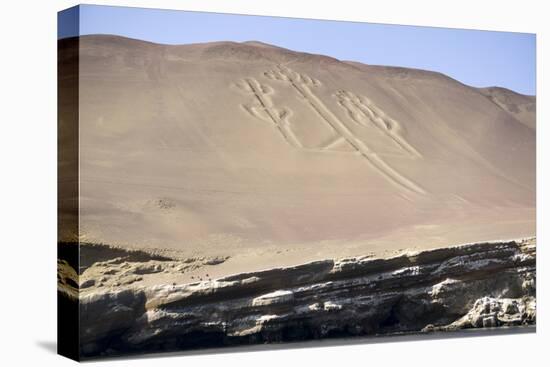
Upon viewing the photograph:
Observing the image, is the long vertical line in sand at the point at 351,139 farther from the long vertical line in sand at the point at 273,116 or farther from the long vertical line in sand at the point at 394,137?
the long vertical line in sand at the point at 273,116

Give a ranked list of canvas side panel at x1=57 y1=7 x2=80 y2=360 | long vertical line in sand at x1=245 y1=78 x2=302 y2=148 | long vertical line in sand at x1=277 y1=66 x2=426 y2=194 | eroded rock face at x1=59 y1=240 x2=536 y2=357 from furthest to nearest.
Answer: long vertical line in sand at x1=277 y1=66 x2=426 y2=194 → long vertical line in sand at x1=245 y1=78 x2=302 y2=148 → eroded rock face at x1=59 y1=240 x2=536 y2=357 → canvas side panel at x1=57 y1=7 x2=80 y2=360

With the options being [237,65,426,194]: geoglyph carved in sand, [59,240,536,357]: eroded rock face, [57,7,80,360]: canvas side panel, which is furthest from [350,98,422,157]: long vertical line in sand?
[57,7,80,360]: canvas side panel

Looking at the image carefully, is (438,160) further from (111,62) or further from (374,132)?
(111,62)

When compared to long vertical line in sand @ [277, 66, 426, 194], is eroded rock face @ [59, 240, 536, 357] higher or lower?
lower

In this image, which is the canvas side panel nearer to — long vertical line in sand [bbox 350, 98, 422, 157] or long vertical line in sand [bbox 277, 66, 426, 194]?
long vertical line in sand [bbox 277, 66, 426, 194]

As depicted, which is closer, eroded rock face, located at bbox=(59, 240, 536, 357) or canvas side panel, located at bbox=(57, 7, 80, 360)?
canvas side panel, located at bbox=(57, 7, 80, 360)

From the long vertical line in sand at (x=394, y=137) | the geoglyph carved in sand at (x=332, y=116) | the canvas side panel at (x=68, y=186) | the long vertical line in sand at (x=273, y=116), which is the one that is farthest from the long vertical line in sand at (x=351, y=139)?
the canvas side panel at (x=68, y=186)

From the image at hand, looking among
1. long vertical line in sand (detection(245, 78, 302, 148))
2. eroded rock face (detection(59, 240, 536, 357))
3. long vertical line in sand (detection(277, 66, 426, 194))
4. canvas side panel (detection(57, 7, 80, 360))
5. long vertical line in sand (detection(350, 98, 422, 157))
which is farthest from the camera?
long vertical line in sand (detection(350, 98, 422, 157))
